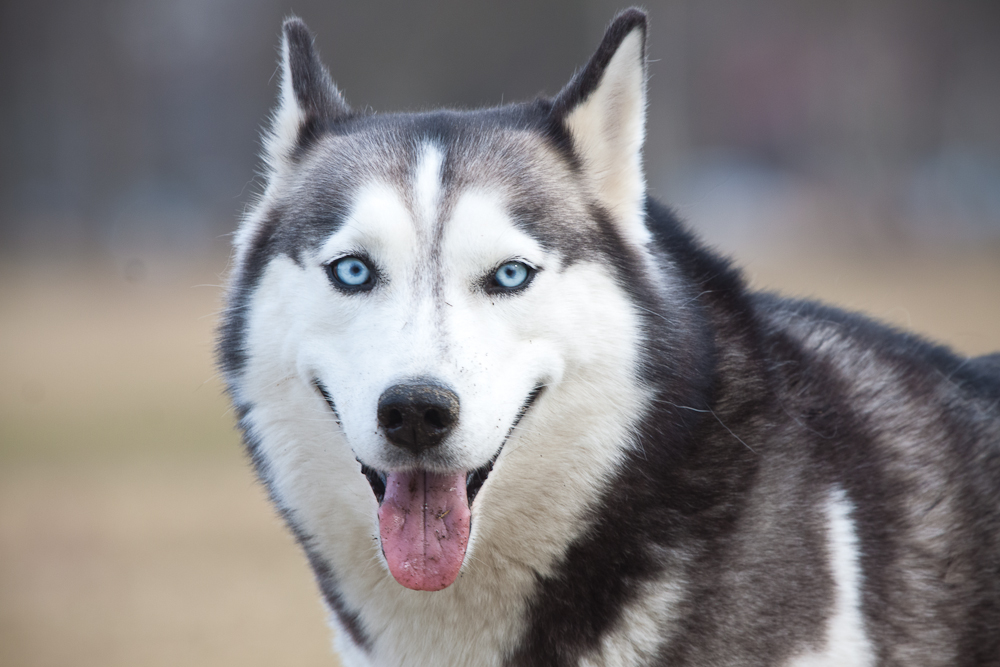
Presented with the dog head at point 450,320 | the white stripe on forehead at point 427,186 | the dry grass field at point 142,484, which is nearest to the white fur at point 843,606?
the dog head at point 450,320

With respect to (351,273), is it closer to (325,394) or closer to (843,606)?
(325,394)

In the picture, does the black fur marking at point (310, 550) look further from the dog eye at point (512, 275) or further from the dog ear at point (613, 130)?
the dog ear at point (613, 130)

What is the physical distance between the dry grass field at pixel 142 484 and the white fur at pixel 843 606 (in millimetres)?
1533

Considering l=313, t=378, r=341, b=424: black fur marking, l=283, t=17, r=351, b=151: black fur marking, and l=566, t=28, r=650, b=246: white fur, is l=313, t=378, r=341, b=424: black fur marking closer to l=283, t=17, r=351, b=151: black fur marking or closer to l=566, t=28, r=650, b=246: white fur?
l=283, t=17, r=351, b=151: black fur marking

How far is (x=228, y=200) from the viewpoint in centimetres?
2480

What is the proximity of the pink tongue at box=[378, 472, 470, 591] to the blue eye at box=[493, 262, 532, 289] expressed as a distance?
526 millimetres

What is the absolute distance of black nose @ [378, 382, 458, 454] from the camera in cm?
Answer: 235

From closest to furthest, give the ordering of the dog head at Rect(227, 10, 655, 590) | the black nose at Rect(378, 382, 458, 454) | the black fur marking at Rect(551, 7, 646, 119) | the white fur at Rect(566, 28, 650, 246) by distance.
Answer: the black nose at Rect(378, 382, 458, 454) → the dog head at Rect(227, 10, 655, 590) → the black fur marking at Rect(551, 7, 646, 119) → the white fur at Rect(566, 28, 650, 246)

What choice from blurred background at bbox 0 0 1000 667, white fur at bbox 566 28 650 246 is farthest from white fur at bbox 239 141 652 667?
blurred background at bbox 0 0 1000 667

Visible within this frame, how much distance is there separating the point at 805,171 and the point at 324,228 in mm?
26529

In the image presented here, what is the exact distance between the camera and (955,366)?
3.26m

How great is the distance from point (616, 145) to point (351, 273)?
0.90 meters

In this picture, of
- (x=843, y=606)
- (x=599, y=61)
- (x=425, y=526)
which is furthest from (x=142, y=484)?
(x=843, y=606)

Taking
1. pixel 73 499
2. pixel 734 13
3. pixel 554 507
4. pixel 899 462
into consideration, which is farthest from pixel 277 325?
pixel 734 13
